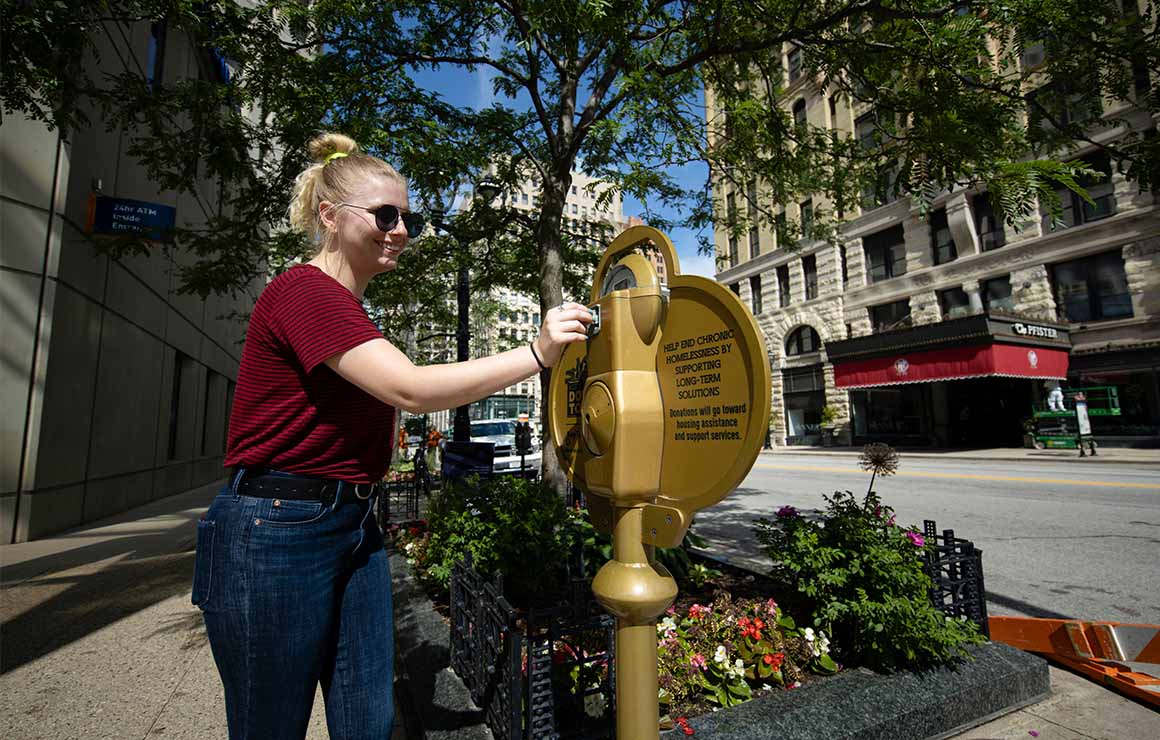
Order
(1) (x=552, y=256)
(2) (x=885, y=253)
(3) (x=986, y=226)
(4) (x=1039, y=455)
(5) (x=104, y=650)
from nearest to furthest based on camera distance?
1. (5) (x=104, y=650)
2. (1) (x=552, y=256)
3. (4) (x=1039, y=455)
4. (3) (x=986, y=226)
5. (2) (x=885, y=253)

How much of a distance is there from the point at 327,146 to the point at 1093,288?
933 inches

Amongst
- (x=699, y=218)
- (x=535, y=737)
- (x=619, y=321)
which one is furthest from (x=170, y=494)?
(x=619, y=321)

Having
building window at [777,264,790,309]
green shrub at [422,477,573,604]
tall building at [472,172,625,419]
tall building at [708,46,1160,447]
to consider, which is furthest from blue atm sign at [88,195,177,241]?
building window at [777,264,790,309]

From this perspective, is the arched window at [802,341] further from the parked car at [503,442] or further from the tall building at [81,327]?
the tall building at [81,327]

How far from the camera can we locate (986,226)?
67.6 feet

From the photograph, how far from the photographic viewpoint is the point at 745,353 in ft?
4.23

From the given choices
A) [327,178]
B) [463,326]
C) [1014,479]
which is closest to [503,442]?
[463,326]

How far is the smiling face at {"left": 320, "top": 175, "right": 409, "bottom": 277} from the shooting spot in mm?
1456

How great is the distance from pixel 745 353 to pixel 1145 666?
3899 millimetres

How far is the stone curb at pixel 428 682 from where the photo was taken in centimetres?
244

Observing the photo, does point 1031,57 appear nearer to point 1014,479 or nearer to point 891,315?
point 891,315

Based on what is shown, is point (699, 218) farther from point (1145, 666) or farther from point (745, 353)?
point (745, 353)

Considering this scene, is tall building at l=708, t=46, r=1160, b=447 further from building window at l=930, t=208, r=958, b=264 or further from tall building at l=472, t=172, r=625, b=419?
tall building at l=472, t=172, r=625, b=419

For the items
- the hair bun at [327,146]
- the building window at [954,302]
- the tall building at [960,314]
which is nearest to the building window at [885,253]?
the tall building at [960,314]
